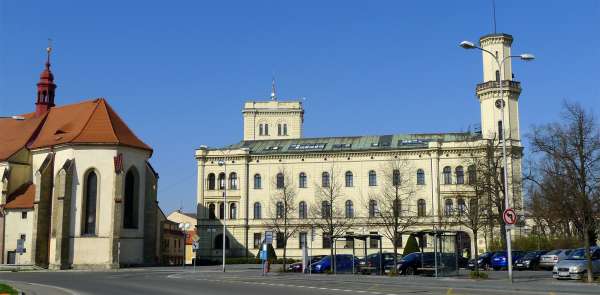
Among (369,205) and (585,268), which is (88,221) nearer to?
(369,205)

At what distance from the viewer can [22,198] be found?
6262 centimetres

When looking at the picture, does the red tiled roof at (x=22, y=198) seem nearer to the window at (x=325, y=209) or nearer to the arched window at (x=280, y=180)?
the arched window at (x=280, y=180)

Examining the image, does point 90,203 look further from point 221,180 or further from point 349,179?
point 349,179

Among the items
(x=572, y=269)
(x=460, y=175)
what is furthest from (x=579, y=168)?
(x=460, y=175)

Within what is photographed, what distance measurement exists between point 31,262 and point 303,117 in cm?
5887

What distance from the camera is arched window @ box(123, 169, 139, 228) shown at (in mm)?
62716

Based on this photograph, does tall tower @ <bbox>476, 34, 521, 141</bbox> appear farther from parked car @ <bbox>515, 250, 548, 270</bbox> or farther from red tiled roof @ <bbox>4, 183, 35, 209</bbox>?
red tiled roof @ <bbox>4, 183, 35, 209</bbox>

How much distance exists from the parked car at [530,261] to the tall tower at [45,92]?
5446cm

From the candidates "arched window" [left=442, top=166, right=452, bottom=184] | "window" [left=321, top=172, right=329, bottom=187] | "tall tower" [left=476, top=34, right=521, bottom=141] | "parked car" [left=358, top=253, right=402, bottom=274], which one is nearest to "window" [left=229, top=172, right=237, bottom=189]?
"window" [left=321, top=172, right=329, bottom=187]

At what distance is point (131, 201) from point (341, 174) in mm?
27561

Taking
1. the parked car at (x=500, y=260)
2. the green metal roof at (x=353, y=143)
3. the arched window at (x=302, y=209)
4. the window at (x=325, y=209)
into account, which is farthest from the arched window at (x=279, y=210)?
the parked car at (x=500, y=260)

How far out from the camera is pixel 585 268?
3011cm

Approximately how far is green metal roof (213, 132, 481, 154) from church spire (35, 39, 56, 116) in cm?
2274

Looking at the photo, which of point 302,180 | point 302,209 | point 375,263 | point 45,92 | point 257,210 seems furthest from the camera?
point 257,210
